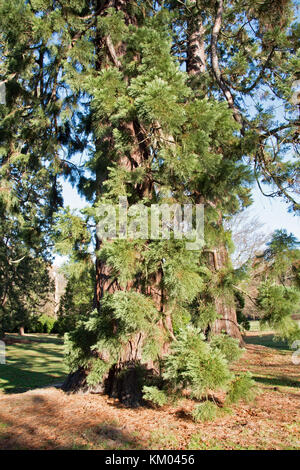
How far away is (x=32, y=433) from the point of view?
3.63 meters

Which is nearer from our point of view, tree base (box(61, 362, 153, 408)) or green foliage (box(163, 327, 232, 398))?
green foliage (box(163, 327, 232, 398))

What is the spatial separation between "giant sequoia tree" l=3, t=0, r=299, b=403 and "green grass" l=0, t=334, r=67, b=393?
2.60m

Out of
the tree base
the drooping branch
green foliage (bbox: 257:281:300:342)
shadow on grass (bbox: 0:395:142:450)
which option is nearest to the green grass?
the tree base

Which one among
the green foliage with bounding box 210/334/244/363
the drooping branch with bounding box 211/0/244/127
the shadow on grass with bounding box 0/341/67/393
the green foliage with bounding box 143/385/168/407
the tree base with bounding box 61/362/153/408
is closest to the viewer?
the green foliage with bounding box 143/385/168/407

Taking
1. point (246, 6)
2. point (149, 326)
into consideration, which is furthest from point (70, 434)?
point (246, 6)

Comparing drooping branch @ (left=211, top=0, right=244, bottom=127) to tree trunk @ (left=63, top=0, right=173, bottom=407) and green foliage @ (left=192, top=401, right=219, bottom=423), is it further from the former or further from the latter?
green foliage @ (left=192, top=401, right=219, bottom=423)

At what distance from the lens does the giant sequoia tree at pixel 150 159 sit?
3629mm

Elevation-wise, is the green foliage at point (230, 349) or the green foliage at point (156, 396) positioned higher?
the green foliage at point (230, 349)

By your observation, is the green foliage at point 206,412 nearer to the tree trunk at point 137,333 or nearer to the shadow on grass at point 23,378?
the tree trunk at point 137,333

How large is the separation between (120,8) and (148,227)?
16.2ft

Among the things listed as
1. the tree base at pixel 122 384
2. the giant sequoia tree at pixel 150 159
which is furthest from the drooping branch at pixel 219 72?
the tree base at pixel 122 384

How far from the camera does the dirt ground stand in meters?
3.27

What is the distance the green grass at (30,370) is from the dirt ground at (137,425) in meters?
2.00

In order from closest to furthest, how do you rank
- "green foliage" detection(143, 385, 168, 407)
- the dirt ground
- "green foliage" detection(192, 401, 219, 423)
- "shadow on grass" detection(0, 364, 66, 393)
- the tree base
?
the dirt ground < "green foliage" detection(192, 401, 219, 423) < "green foliage" detection(143, 385, 168, 407) < the tree base < "shadow on grass" detection(0, 364, 66, 393)
